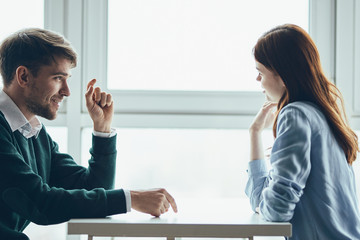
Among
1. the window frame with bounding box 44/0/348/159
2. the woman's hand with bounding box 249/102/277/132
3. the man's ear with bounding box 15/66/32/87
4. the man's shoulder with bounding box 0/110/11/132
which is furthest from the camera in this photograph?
the window frame with bounding box 44/0/348/159

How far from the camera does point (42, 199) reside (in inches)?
45.7

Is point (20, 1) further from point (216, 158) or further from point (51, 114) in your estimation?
point (216, 158)

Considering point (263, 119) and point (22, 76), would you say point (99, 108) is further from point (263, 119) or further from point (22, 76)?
point (263, 119)

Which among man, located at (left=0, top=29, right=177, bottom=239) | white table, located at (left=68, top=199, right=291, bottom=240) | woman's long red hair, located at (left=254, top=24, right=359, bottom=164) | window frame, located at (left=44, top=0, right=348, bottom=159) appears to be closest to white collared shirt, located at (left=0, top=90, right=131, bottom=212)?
man, located at (left=0, top=29, right=177, bottom=239)

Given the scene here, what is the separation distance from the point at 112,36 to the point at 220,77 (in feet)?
1.79

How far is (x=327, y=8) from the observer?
6.48 feet

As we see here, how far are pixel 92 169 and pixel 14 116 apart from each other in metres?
0.34

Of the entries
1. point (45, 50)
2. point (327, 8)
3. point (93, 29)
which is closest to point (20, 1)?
point (93, 29)

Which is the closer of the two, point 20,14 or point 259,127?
point 259,127

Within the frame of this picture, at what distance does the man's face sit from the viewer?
55.1 inches

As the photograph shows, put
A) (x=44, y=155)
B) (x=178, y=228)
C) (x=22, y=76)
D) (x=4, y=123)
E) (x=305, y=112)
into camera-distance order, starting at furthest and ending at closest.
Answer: (x=44, y=155), (x=22, y=76), (x=4, y=123), (x=305, y=112), (x=178, y=228)

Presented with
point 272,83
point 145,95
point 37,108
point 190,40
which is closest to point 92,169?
point 37,108

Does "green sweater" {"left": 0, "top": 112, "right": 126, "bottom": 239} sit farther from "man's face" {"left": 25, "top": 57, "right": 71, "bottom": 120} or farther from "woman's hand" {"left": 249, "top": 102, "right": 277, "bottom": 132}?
"woman's hand" {"left": 249, "top": 102, "right": 277, "bottom": 132}

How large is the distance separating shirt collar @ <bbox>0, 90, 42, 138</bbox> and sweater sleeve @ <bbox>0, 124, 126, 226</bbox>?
0.16m
